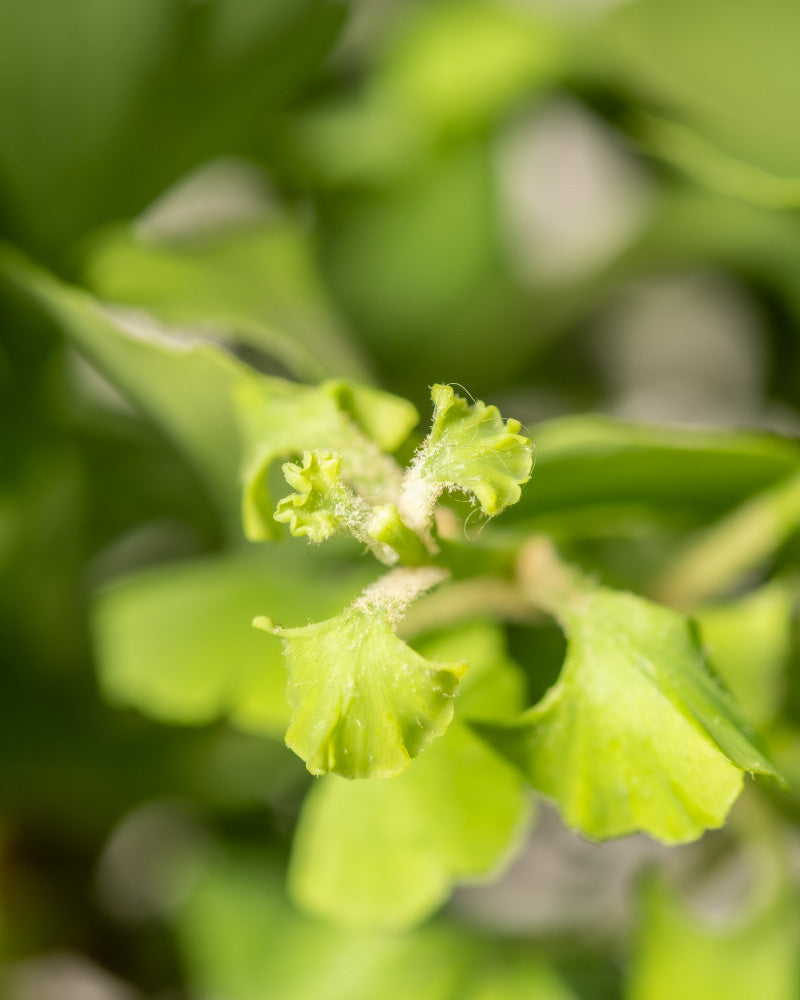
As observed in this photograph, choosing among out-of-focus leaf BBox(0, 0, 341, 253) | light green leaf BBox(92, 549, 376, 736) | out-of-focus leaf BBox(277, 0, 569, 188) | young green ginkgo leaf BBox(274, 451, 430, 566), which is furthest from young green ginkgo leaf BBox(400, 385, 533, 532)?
out-of-focus leaf BBox(277, 0, 569, 188)

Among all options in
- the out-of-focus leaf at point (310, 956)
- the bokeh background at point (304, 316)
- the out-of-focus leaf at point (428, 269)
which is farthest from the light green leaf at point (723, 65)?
the out-of-focus leaf at point (310, 956)

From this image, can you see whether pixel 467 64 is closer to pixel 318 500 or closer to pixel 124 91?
pixel 124 91

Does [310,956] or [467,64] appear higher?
[467,64]

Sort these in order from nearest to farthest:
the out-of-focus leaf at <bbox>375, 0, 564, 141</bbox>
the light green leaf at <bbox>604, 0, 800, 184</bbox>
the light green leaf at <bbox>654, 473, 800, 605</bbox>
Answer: the light green leaf at <bbox>654, 473, 800, 605</bbox>, the light green leaf at <bbox>604, 0, 800, 184</bbox>, the out-of-focus leaf at <bbox>375, 0, 564, 141</bbox>

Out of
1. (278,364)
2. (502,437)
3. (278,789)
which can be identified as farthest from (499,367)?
(502,437)

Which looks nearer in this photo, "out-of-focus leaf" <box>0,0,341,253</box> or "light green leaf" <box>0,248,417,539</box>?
"light green leaf" <box>0,248,417,539</box>

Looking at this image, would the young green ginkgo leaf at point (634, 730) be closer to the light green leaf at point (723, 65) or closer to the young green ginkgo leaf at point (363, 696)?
the young green ginkgo leaf at point (363, 696)

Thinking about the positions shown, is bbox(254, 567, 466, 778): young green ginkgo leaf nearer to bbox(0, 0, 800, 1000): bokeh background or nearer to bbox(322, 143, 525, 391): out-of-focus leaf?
bbox(0, 0, 800, 1000): bokeh background

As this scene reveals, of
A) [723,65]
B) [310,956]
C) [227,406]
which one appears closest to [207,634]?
[227,406]
